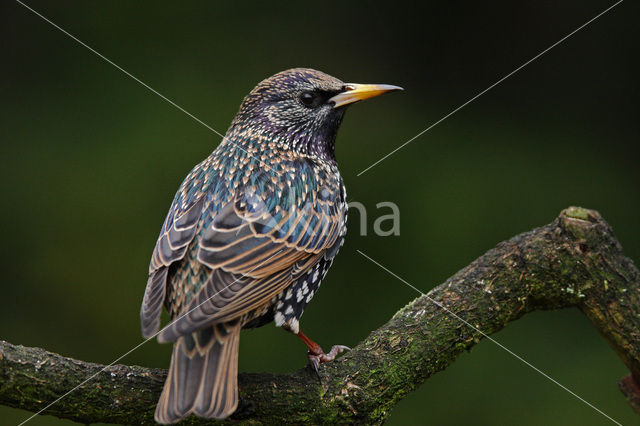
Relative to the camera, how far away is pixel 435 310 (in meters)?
3.09

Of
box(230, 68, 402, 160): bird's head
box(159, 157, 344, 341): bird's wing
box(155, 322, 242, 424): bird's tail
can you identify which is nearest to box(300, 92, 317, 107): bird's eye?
box(230, 68, 402, 160): bird's head

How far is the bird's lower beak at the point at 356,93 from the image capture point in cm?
363

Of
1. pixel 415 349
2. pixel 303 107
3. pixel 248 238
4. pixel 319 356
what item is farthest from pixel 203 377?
pixel 303 107

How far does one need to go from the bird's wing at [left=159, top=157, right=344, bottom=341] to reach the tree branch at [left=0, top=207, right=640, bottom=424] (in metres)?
0.28

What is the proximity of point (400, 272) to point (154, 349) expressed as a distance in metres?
1.51

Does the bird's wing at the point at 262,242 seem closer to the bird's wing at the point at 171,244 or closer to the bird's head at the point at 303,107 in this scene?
the bird's wing at the point at 171,244

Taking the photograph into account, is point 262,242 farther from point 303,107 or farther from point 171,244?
point 303,107

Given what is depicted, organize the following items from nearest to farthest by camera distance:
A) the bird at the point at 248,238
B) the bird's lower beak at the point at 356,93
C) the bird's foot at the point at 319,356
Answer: the bird at the point at 248,238 → the bird's foot at the point at 319,356 → the bird's lower beak at the point at 356,93

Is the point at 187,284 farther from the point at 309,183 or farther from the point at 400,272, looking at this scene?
the point at 400,272

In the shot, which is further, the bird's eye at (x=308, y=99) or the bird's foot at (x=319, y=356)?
the bird's eye at (x=308, y=99)

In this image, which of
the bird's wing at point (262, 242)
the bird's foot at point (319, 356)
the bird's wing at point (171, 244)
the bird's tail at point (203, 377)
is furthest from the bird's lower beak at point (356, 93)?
the bird's tail at point (203, 377)

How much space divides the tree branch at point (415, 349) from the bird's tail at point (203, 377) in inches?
4.8

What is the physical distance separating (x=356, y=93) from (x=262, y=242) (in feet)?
3.37

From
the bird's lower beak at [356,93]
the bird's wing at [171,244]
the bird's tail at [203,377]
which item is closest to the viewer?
the bird's tail at [203,377]
